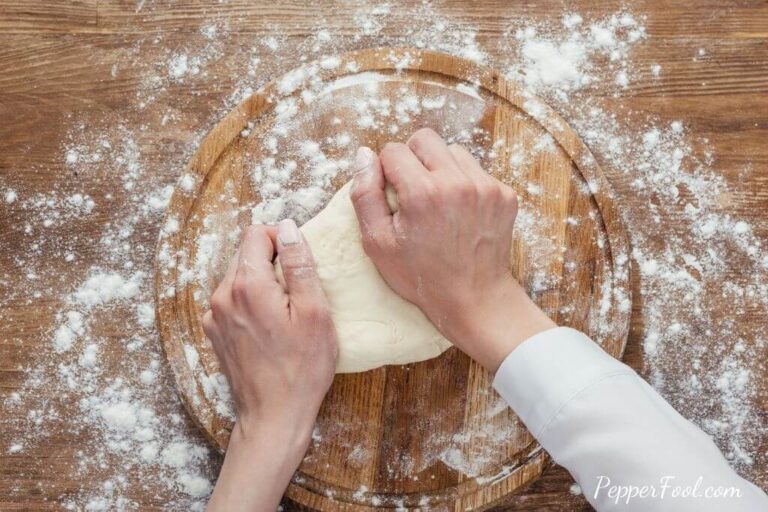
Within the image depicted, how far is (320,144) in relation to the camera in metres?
1.15

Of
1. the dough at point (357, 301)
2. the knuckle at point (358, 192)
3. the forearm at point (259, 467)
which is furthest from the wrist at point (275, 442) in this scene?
the knuckle at point (358, 192)

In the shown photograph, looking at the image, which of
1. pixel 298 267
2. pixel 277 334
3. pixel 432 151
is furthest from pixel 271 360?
pixel 432 151

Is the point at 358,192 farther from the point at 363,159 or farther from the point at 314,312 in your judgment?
the point at 314,312

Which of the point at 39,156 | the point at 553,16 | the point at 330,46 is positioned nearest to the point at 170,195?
the point at 39,156

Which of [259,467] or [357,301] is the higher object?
[357,301]

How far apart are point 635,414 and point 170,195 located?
2.79ft

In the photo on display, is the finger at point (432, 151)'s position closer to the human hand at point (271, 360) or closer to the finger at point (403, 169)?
the finger at point (403, 169)

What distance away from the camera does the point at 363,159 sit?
1.06m

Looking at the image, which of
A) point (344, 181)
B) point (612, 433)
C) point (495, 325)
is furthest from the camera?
point (344, 181)

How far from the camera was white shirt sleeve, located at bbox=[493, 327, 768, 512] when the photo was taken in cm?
82

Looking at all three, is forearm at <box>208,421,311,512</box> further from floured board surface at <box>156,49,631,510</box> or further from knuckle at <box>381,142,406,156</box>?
knuckle at <box>381,142,406,156</box>

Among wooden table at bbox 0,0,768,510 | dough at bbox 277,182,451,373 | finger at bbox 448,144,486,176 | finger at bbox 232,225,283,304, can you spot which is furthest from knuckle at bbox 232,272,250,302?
finger at bbox 448,144,486,176

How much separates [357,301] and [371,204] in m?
0.15

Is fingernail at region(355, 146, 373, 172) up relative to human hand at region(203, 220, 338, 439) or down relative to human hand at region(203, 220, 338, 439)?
up
